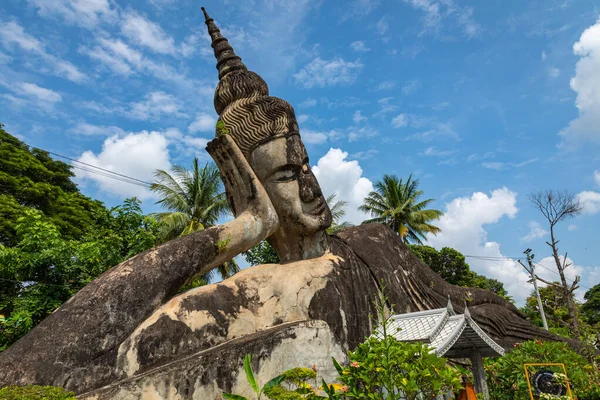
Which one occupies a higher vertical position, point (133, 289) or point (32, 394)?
point (133, 289)

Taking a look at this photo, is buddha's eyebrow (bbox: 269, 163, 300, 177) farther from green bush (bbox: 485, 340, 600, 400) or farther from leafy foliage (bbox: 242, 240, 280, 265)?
leafy foliage (bbox: 242, 240, 280, 265)

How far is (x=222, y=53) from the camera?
760cm

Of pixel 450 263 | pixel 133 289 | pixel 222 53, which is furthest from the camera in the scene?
pixel 450 263

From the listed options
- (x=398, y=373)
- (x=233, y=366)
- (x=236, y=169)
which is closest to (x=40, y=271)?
(x=236, y=169)

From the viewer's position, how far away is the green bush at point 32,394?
2890 millimetres

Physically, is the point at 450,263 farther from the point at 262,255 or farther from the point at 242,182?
the point at 242,182

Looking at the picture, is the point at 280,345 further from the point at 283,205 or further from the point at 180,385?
the point at 283,205

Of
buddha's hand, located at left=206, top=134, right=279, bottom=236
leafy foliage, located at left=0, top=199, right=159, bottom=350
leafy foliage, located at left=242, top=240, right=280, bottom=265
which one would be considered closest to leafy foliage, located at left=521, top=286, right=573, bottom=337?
leafy foliage, located at left=242, top=240, right=280, bottom=265

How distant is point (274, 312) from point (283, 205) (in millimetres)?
1701

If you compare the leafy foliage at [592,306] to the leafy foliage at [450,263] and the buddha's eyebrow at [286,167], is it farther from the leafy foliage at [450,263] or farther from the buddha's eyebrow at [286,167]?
the buddha's eyebrow at [286,167]

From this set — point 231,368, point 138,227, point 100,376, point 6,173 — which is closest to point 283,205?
point 231,368

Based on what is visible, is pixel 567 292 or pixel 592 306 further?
pixel 592 306

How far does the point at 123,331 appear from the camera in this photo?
14.1 ft

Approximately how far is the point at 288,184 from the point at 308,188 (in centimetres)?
34
